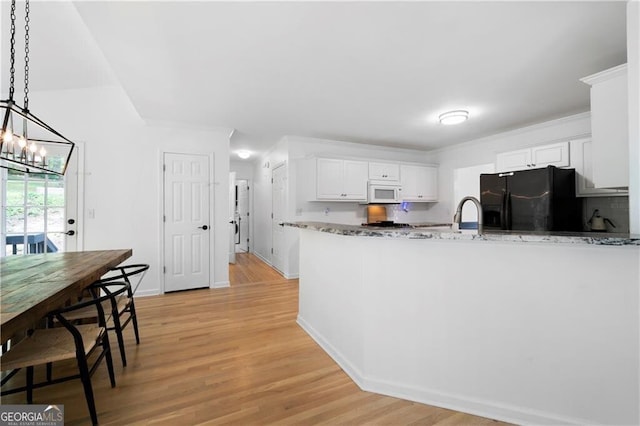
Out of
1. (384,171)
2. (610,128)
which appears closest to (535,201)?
(610,128)

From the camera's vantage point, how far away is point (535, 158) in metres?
3.56

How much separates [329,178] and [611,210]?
373cm

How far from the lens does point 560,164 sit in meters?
3.34

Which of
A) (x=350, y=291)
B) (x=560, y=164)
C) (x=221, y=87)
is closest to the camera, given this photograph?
(x=350, y=291)

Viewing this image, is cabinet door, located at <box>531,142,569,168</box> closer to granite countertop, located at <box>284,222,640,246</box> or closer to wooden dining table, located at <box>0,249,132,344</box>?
granite countertop, located at <box>284,222,640,246</box>

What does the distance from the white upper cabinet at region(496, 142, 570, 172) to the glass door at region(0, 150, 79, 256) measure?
5860mm

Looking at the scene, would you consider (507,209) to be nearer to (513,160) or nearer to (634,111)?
(513,160)

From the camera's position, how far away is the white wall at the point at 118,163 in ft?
11.5

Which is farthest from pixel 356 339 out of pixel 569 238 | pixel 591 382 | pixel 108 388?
pixel 108 388

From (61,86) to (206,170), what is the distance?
194 cm

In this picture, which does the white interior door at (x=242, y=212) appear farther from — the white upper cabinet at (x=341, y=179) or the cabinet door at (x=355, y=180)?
the cabinet door at (x=355, y=180)

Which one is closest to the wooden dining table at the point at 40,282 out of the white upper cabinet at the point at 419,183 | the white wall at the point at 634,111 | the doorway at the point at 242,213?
the white wall at the point at 634,111

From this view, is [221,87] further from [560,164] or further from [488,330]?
[560,164]

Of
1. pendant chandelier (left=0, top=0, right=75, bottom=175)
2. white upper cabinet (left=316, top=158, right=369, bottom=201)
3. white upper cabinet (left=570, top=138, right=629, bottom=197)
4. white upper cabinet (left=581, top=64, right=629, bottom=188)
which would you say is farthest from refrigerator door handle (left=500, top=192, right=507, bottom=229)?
pendant chandelier (left=0, top=0, right=75, bottom=175)
